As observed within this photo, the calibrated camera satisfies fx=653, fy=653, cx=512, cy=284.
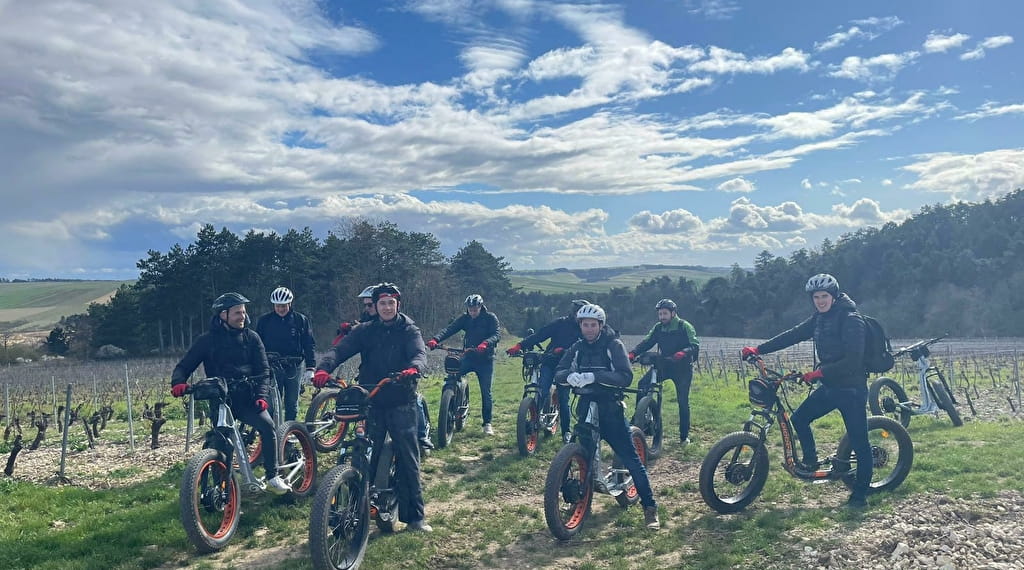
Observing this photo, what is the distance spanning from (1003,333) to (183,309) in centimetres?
7102

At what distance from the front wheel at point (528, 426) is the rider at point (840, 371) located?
3.54 m

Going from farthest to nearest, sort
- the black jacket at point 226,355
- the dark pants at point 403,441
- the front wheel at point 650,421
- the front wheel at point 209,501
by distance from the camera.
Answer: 1. the front wheel at point 650,421
2. the black jacket at point 226,355
3. the dark pants at point 403,441
4. the front wheel at point 209,501

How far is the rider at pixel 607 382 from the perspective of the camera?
633 cm

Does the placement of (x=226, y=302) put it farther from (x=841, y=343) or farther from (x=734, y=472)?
(x=841, y=343)

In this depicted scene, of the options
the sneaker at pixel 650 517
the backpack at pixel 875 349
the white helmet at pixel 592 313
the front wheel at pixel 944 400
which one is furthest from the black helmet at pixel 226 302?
the front wheel at pixel 944 400

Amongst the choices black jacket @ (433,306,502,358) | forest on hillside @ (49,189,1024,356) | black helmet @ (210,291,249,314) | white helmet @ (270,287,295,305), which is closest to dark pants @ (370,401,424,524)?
black helmet @ (210,291,249,314)

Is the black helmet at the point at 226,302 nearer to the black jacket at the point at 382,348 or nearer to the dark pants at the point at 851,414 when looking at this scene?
the black jacket at the point at 382,348

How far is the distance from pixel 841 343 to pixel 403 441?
14.7 feet

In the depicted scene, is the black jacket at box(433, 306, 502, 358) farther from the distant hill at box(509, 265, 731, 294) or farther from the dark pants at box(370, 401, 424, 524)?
the distant hill at box(509, 265, 731, 294)

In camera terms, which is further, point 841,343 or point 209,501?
point 841,343

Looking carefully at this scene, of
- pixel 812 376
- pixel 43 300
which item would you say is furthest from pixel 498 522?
pixel 43 300

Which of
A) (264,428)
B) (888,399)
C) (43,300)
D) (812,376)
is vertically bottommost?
(888,399)

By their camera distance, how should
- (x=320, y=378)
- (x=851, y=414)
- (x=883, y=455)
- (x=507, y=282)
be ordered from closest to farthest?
(x=320, y=378), (x=851, y=414), (x=883, y=455), (x=507, y=282)

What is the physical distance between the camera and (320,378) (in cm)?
574
